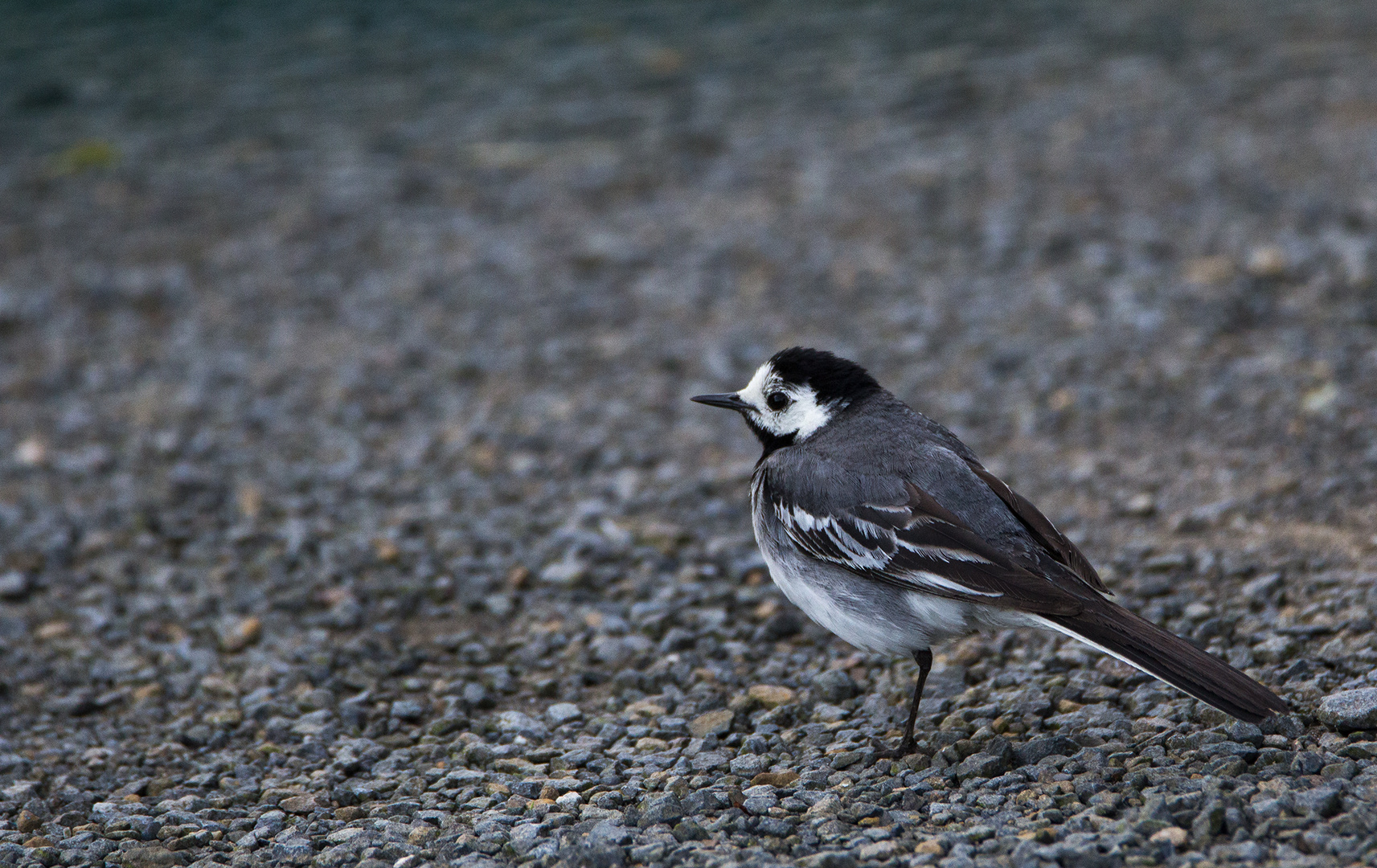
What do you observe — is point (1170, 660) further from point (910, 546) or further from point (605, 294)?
point (605, 294)

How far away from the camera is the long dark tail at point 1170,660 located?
4129 millimetres

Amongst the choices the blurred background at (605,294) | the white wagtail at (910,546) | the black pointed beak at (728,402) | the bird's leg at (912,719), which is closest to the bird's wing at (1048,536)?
the white wagtail at (910,546)

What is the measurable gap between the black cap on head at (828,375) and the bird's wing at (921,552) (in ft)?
1.98

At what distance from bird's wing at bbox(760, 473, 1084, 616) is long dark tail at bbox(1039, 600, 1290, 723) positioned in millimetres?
67

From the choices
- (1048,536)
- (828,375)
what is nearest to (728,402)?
(828,375)

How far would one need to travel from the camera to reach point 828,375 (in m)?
5.61

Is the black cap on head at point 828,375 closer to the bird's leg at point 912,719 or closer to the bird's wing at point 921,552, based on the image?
the bird's wing at point 921,552

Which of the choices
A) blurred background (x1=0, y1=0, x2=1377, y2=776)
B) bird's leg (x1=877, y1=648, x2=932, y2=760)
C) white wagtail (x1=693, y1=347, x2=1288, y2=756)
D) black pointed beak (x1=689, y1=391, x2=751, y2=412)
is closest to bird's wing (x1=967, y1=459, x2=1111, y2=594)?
white wagtail (x1=693, y1=347, x2=1288, y2=756)

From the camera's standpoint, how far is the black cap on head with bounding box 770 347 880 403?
18.4 feet

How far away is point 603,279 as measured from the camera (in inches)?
407

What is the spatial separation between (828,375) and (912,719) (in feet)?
4.76

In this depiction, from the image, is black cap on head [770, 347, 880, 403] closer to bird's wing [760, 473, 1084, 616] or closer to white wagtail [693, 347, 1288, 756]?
white wagtail [693, 347, 1288, 756]

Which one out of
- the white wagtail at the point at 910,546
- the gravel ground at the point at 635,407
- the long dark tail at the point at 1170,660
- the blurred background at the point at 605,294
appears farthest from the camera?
the blurred background at the point at 605,294

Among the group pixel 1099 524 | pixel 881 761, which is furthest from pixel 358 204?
pixel 881 761
